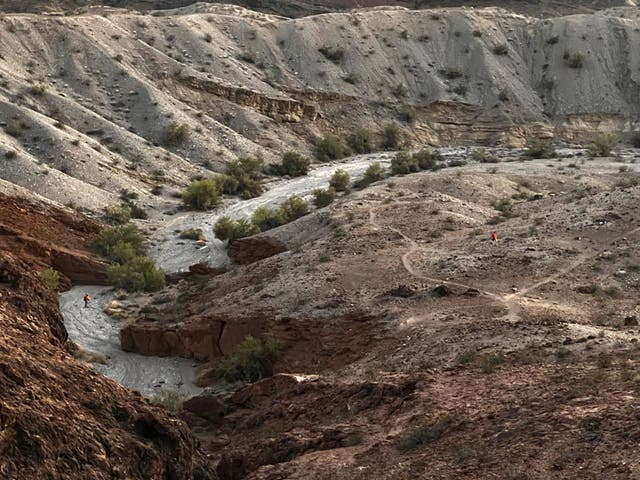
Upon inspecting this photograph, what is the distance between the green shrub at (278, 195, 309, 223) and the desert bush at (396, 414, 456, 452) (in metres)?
24.8

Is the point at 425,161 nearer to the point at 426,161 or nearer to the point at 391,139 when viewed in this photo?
the point at 426,161

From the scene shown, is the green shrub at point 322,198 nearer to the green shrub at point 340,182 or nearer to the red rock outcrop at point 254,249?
the green shrub at point 340,182

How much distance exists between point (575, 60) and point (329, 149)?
21219 millimetres

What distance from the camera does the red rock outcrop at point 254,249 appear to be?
29875 mm

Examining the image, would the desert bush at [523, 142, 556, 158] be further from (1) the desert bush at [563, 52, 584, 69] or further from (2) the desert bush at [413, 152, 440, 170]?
(1) the desert bush at [563, 52, 584, 69]

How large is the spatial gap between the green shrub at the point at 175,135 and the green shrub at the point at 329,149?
8.73 m

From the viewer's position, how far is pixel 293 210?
3662 cm

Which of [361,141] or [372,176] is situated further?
[361,141]

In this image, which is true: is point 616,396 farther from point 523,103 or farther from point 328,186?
point 523,103

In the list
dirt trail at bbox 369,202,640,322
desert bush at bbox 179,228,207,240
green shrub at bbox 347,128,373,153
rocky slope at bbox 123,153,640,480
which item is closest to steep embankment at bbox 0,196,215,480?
rocky slope at bbox 123,153,640,480

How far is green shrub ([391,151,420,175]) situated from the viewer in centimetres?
4409

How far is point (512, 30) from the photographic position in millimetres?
66625

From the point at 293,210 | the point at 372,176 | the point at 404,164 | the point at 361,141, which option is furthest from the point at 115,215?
the point at 361,141

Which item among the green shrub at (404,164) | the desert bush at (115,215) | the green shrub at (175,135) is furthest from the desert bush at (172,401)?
the green shrub at (175,135)
